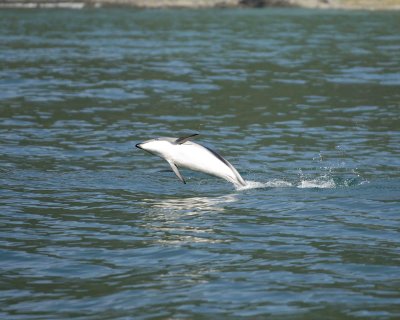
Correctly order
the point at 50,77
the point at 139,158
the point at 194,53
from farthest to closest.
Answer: the point at 194,53, the point at 50,77, the point at 139,158

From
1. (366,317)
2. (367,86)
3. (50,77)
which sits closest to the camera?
(366,317)

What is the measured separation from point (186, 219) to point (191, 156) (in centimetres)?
148

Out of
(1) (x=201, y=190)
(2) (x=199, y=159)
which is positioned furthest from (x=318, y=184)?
(2) (x=199, y=159)

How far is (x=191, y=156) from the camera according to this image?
14898mm

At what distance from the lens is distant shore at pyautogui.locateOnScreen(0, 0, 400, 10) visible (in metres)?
72.6

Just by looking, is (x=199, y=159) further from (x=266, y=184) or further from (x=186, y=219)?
(x=266, y=184)

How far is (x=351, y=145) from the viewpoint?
66.6ft

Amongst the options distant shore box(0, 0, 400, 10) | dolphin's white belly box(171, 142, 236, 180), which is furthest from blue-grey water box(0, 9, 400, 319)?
distant shore box(0, 0, 400, 10)

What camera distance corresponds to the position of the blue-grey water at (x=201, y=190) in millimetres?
10445

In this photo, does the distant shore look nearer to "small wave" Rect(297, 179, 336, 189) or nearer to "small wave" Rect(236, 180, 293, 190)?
"small wave" Rect(297, 179, 336, 189)

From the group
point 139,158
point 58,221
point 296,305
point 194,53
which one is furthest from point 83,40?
point 296,305

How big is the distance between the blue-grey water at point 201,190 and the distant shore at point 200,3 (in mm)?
35815

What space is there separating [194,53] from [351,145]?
19824 mm

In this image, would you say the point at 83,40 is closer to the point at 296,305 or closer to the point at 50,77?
the point at 50,77
